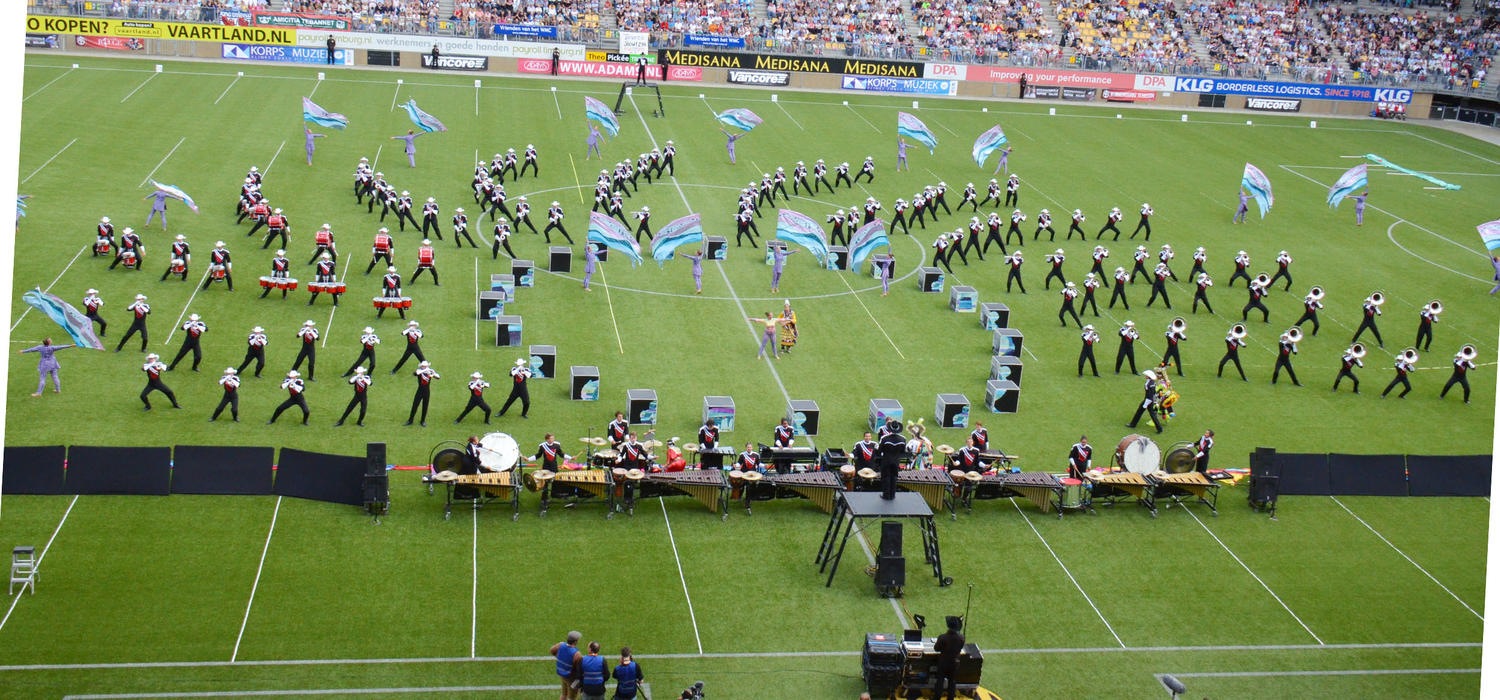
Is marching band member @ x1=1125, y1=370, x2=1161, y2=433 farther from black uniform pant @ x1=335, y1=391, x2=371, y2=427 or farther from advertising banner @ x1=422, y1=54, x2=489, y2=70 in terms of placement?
advertising banner @ x1=422, y1=54, x2=489, y2=70

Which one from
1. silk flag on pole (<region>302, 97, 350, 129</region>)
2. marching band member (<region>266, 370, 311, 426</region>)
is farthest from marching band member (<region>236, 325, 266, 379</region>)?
silk flag on pole (<region>302, 97, 350, 129</region>)

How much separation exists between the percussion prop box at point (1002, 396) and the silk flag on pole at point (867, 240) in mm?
7862

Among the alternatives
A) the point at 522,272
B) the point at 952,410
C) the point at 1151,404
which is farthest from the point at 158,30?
the point at 1151,404

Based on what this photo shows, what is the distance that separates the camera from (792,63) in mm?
69875

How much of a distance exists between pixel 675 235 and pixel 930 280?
23.9ft

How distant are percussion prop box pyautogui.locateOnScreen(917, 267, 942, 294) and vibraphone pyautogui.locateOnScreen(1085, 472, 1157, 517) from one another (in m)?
12.6

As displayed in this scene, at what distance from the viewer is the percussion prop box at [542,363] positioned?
28.6 meters

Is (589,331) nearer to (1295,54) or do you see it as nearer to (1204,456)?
(1204,456)

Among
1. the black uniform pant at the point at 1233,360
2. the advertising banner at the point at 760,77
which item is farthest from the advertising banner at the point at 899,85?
the black uniform pant at the point at 1233,360

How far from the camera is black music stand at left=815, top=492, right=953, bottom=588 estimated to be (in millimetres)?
20453

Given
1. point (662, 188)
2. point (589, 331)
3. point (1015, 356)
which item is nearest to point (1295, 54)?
point (662, 188)

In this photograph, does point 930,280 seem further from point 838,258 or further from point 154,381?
point 154,381

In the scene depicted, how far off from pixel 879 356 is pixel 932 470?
7745 mm

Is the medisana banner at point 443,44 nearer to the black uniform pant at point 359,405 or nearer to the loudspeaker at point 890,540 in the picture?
the black uniform pant at point 359,405
